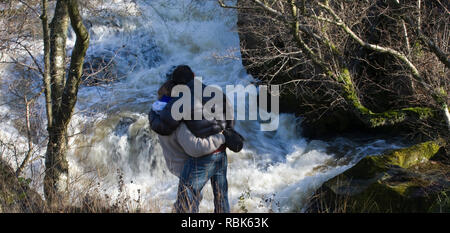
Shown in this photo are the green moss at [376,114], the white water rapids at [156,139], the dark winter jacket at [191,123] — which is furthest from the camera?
the white water rapids at [156,139]

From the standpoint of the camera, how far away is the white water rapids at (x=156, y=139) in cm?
662

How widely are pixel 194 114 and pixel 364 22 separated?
4757mm

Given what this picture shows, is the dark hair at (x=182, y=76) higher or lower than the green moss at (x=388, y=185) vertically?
higher

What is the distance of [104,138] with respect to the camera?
27.3 feet

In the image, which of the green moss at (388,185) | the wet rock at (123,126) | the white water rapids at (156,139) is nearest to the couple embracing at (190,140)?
the white water rapids at (156,139)

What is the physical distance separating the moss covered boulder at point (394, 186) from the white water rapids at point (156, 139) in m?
0.71

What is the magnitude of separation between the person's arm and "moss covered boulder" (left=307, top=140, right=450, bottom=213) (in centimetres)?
148

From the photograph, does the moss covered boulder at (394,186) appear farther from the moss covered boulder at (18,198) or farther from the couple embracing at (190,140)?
the moss covered boulder at (18,198)

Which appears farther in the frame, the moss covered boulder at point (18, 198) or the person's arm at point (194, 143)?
the moss covered boulder at point (18, 198)

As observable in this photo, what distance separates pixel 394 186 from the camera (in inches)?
197

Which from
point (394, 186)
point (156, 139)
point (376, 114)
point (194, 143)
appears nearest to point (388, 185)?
point (394, 186)

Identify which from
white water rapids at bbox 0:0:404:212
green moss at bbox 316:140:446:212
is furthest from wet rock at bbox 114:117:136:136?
green moss at bbox 316:140:446:212

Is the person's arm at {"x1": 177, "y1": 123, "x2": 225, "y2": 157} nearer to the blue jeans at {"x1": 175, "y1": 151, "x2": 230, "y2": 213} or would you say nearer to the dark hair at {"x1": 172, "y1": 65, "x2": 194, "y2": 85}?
the blue jeans at {"x1": 175, "y1": 151, "x2": 230, "y2": 213}

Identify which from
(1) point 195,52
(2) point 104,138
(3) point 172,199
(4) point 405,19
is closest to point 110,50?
(1) point 195,52
